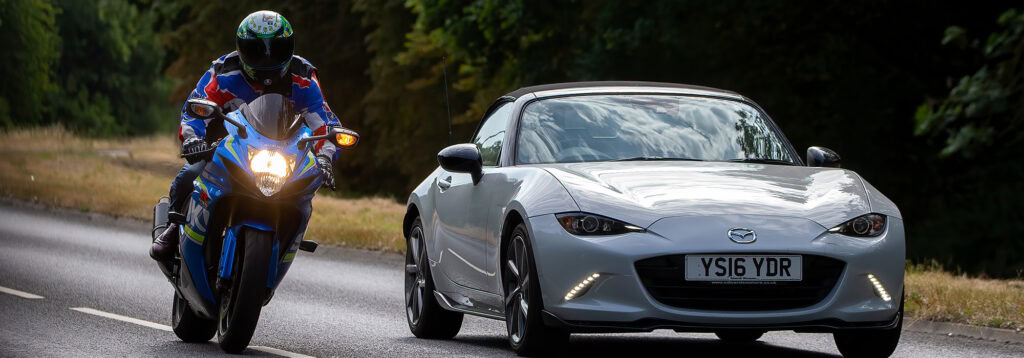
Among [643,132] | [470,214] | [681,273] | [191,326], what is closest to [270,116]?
[470,214]

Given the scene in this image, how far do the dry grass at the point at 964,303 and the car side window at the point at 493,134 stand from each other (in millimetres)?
3057

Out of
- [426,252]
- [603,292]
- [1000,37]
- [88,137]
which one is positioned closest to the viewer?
[603,292]

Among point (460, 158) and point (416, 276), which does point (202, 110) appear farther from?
point (416, 276)

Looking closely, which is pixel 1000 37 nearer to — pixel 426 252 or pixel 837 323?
pixel 426 252

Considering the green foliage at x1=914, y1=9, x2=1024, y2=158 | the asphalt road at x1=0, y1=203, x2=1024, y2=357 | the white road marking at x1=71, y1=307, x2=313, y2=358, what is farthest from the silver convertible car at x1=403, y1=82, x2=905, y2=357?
the green foliage at x1=914, y1=9, x2=1024, y2=158

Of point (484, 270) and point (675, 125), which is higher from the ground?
point (675, 125)

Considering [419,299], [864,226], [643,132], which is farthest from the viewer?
[419,299]

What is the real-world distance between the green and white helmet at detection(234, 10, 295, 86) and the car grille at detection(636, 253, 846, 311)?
234cm

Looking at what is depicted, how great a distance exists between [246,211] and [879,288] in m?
3.07

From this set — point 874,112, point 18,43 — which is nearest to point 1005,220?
point 874,112

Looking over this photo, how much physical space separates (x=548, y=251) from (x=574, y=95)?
183cm

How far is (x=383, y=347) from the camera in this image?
31.3 feet

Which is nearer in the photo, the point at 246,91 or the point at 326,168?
the point at 326,168

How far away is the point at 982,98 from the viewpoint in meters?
21.0
